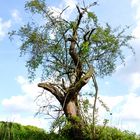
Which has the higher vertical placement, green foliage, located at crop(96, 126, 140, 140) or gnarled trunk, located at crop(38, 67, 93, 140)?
gnarled trunk, located at crop(38, 67, 93, 140)

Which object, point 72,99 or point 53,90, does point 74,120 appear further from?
point 53,90

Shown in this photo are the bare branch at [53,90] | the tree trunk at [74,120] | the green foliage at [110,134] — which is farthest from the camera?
the bare branch at [53,90]

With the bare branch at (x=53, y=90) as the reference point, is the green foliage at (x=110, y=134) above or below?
below

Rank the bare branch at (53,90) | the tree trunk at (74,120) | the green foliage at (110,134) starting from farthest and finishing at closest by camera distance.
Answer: the bare branch at (53,90), the tree trunk at (74,120), the green foliage at (110,134)

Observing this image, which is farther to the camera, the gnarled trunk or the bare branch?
the bare branch

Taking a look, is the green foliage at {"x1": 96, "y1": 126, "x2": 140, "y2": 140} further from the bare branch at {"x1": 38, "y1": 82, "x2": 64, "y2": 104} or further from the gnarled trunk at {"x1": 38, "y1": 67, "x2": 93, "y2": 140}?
the bare branch at {"x1": 38, "y1": 82, "x2": 64, "y2": 104}

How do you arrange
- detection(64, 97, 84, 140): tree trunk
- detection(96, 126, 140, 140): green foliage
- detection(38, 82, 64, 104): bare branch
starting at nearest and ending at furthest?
detection(96, 126, 140, 140): green foliage < detection(64, 97, 84, 140): tree trunk < detection(38, 82, 64, 104): bare branch

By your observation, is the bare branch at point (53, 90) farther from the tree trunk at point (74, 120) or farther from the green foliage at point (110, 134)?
the green foliage at point (110, 134)

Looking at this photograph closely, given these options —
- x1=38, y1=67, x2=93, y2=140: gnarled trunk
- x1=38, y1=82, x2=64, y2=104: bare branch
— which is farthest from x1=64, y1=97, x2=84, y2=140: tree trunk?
x1=38, y1=82, x2=64, y2=104: bare branch

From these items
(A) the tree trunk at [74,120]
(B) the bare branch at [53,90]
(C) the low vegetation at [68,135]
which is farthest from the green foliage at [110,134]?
(B) the bare branch at [53,90]

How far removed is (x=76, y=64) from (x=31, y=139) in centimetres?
303

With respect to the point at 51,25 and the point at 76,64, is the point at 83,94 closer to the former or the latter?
the point at 76,64

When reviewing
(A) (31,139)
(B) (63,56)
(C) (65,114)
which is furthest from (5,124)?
(B) (63,56)

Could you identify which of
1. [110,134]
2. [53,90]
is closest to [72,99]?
[53,90]
